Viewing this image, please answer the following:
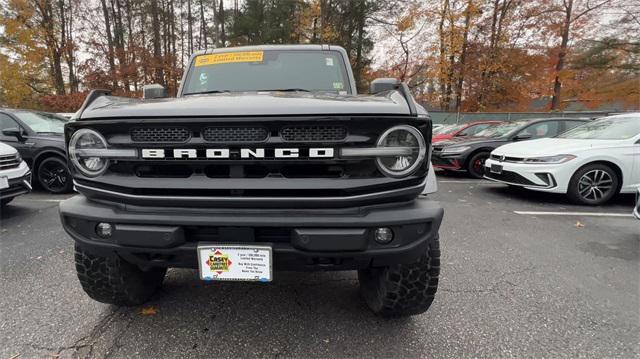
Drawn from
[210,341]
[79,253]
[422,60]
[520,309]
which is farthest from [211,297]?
[422,60]

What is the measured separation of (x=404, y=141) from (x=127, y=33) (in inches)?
981

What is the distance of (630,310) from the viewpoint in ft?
7.13

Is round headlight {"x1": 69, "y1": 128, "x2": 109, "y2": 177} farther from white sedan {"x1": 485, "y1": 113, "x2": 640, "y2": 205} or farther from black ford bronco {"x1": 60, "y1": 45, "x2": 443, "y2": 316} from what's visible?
white sedan {"x1": 485, "y1": 113, "x2": 640, "y2": 205}

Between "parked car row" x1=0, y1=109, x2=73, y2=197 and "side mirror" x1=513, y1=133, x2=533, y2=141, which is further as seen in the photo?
"side mirror" x1=513, y1=133, x2=533, y2=141

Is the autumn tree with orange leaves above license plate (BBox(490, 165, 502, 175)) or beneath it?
above

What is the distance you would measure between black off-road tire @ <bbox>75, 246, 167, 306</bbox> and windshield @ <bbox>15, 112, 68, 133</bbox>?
5.45 metres

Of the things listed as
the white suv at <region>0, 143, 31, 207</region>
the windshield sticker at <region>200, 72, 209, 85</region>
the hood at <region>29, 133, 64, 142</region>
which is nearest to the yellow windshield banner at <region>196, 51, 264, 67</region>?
the windshield sticker at <region>200, 72, 209, 85</region>

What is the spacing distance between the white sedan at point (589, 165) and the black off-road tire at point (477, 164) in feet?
6.89

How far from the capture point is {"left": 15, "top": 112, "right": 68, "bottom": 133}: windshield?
5781 millimetres

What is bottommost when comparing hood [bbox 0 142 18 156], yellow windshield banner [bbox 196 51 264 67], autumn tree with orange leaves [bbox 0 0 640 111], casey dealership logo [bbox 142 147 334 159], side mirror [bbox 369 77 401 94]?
hood [bbox 0 142 18 156]

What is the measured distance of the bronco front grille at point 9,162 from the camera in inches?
159

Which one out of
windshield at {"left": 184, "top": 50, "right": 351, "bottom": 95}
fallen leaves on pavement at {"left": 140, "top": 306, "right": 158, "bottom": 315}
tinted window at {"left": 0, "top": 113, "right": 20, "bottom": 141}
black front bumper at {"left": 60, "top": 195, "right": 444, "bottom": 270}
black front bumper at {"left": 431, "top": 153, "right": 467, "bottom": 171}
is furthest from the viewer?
black front bumper at {"left": 431, "top": 153, "right": 467, "bottom": 171}

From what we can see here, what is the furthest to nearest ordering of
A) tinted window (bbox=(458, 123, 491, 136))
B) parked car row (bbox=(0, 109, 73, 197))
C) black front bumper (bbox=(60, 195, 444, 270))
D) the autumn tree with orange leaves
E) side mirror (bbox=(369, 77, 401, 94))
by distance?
1. the autumn tree with orange leaves
2. tinted window (bbox=(458, 123, 491, 136))
3. parked car row (bbox=(0, 109, 73, 197))
4. side mirror (bbox=(369, 77, 401, 94))
5. black front bumper (bbox=(60, 195, 444, 270))

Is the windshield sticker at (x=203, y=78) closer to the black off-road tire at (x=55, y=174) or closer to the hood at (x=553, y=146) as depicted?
the black off-road tire at (x=55, y=174)
